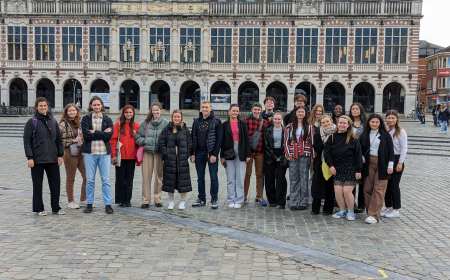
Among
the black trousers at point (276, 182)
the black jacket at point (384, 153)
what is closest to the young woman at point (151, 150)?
the black trousers at point (276, 182)

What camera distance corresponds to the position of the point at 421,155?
16297 millimetres

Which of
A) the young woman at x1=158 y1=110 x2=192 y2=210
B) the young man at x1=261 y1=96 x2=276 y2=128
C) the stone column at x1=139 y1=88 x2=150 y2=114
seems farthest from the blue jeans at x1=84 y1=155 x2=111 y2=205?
the stone column at x1=139 y1=88 x2=150 y2=114

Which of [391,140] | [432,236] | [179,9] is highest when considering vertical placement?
[179,9]

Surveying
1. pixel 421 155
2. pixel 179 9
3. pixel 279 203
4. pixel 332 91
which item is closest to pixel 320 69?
pixel 332 91

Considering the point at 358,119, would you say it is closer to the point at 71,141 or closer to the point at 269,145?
the point at 269,145

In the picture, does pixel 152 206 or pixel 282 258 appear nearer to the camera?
pixel 282 258

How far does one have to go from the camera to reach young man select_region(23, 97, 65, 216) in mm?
6898

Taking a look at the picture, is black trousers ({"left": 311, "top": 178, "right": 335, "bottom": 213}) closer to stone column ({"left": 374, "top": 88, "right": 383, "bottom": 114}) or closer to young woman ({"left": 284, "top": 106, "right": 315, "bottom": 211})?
young woman ({"left": 284, "top": 106, "right": 315, "bottom": 211})

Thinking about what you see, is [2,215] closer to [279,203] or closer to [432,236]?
[279,203]

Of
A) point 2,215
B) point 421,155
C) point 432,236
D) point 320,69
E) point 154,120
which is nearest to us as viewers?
point 432,236

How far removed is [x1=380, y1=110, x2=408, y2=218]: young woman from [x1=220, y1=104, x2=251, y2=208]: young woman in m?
2.57

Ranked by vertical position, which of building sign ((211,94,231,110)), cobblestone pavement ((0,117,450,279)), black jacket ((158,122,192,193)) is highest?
building sign ((211,94,231,110))

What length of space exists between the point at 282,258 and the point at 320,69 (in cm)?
3315

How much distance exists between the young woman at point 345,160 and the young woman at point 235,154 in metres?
1.56
